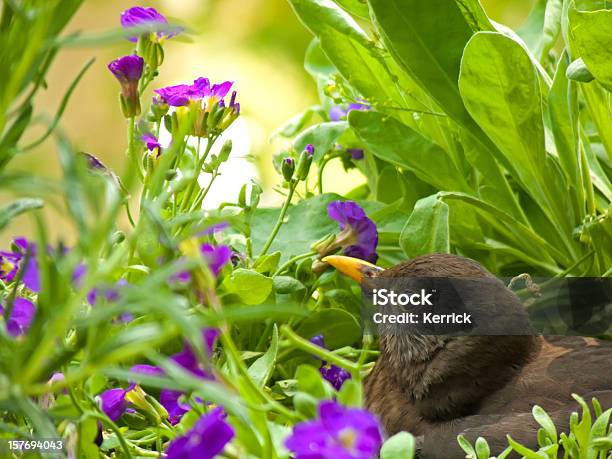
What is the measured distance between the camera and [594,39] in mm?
973

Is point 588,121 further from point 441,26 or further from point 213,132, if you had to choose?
point 213,132

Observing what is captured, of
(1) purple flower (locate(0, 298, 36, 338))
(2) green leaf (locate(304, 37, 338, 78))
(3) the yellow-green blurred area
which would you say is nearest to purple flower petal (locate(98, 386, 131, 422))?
(1) purple flower (locate(0, 298, 36, 338))

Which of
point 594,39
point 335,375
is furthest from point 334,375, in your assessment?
point 594,39

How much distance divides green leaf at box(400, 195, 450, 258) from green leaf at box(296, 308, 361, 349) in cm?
12

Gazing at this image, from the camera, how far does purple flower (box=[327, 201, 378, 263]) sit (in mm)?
1035

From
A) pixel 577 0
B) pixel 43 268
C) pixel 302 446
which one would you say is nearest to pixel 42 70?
pixel 43 268

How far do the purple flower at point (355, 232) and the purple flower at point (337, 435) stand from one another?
555 millimetres

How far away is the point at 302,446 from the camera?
0.48 meters

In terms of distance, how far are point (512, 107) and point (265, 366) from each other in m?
0.46

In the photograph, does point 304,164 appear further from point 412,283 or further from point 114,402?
point 114,402

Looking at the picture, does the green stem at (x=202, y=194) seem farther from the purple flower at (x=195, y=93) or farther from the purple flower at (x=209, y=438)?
the purple flower at (x=209, y=438)

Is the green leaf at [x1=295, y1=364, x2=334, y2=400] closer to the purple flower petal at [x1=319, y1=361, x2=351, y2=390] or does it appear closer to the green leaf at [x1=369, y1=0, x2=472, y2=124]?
the purple flower petal at [x1=319, y1=361, x2=351, y2=390]

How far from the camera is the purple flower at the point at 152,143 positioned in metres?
0.98

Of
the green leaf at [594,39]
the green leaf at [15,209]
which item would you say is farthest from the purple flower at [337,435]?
the green leaf at [594,39]
